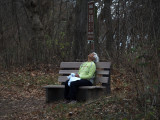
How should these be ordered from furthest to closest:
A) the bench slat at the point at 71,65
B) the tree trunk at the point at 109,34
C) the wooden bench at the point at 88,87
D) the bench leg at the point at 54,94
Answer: the tree trunk at the point at 109,34 → the bench slat at the point at 71,65 → the bench leg at the point at 54,94 → the wooden bench at the point at 88,87

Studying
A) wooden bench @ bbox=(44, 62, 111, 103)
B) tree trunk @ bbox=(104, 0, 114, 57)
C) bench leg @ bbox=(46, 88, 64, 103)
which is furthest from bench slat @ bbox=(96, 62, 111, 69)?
tree trunk @ bbox=(104, 0, 114, 57)

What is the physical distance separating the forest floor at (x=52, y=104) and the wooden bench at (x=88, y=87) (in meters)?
0.28

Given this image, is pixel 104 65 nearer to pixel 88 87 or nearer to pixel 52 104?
pixel 88 87

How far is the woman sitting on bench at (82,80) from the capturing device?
8.22 m

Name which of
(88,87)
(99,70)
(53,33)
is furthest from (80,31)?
(88,87)

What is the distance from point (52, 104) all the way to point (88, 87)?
1184 mm

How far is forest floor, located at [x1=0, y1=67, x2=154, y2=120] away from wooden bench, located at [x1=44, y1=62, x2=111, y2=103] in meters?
0.28

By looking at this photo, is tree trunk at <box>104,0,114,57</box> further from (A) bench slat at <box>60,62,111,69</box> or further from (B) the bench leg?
(B) the bench leg

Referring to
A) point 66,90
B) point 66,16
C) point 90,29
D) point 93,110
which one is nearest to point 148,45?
point 93,110

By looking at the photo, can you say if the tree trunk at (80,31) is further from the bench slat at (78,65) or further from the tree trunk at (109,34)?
the bench slat at (78,65)

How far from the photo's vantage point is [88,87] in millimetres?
8008

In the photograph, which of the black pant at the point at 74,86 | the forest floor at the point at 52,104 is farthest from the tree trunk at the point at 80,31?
the black pant at the point at 74,86

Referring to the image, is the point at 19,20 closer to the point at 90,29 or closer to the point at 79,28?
the point at 79,28

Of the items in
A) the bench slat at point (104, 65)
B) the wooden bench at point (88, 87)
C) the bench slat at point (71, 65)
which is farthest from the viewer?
the bench slat at point (71, 65)
